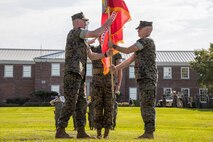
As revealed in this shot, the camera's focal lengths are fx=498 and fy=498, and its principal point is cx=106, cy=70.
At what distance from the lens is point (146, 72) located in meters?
10.4

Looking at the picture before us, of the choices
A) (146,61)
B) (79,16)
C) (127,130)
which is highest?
(79,16)

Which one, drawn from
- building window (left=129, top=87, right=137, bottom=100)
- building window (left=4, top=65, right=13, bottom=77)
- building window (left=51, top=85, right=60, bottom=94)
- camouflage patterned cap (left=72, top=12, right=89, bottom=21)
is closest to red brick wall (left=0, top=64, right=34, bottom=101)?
building window (left=4, top=65, right=13, bottom=77)

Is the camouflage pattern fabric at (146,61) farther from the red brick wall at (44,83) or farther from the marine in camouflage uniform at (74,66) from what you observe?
the red brick wall at (44,83)

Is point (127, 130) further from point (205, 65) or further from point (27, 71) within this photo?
point (27, 71)

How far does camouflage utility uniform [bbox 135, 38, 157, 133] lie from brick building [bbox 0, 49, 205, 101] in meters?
47.0

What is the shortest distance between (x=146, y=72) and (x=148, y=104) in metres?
0.67

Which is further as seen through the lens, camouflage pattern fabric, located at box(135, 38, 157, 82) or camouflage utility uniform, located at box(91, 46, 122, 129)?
camouflage utility uniform, located at box(91, 46, 122, 129)

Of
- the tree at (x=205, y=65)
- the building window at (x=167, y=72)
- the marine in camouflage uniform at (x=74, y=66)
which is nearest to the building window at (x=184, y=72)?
the building window at (x=167, y=72)

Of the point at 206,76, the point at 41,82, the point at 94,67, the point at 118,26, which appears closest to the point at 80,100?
the point at 94,67

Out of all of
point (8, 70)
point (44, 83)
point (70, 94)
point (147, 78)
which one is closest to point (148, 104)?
point (147, 78)

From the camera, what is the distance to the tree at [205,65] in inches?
1973

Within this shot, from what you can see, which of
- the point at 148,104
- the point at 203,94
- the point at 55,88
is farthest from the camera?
the point at 203,94

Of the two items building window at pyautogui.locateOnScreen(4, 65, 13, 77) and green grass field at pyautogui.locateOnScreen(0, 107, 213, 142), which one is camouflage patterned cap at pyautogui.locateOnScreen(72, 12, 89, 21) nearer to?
green grass field at pyautogui.locateOnScreen(0, 107, 213, 142)

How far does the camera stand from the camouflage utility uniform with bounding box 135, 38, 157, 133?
408 inches
